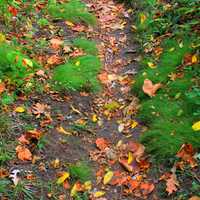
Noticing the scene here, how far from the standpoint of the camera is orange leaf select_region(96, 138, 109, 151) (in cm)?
512

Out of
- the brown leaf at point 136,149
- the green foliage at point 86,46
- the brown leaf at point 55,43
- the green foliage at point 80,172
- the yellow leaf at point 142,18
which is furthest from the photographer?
the yellow leaf at point 142,18

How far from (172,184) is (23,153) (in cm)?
161

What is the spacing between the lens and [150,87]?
19.0 ft

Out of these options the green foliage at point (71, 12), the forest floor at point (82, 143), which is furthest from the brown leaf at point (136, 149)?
the green foliage at point (71, 12)

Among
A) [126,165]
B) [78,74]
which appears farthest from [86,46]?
[126,165]

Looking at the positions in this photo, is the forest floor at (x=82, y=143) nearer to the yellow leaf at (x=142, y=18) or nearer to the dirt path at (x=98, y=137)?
the dirt path at (x=98, y=137)

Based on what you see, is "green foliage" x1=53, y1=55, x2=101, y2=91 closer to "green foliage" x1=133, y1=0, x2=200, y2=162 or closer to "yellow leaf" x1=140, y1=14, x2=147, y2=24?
"green foliage" x1=133, y1=0, x2=200, y2=162

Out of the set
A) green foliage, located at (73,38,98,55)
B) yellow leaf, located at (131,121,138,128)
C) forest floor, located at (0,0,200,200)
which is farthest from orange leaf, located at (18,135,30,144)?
green foliage, located at (73,38,98,55)

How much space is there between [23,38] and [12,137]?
2.37m

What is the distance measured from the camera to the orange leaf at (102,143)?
5.12m

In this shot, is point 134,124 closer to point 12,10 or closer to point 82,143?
Result: point 82,143

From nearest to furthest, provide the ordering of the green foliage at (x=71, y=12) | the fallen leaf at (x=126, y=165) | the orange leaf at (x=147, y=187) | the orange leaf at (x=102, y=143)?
the orange leaf at (x=147, y=187) → the fallen leaf at (x=126, y=165) → the orange leaf at (x=102, y=143) → the green foliage at (x=71, y=12)

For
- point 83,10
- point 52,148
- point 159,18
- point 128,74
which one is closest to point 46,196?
point 52,148

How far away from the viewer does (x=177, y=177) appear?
447 cm
